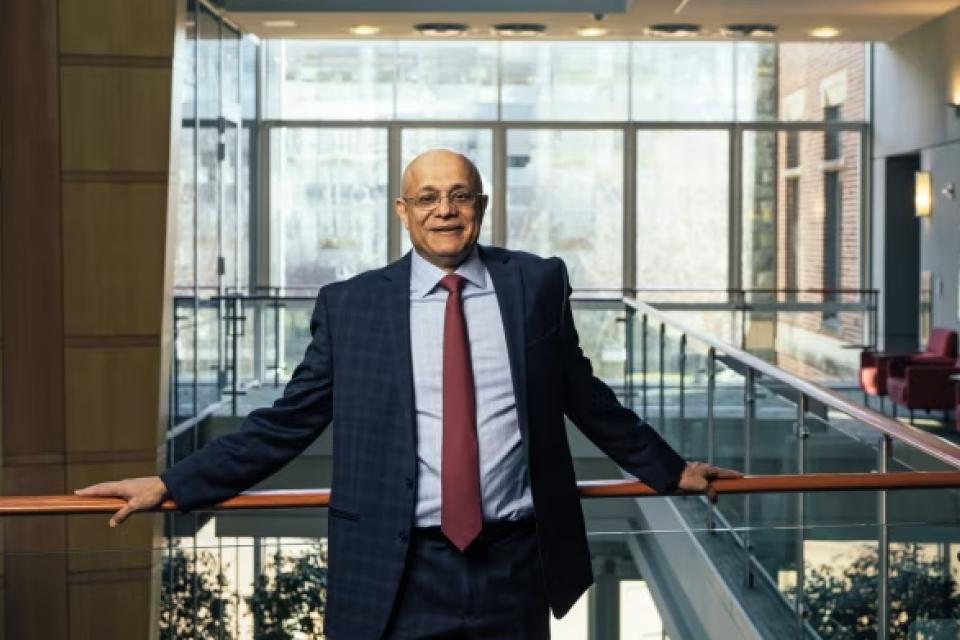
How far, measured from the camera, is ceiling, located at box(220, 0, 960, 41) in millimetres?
13508

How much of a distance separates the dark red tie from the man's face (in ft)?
0.44

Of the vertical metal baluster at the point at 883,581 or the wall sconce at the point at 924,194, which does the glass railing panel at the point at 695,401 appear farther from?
the wall sconce at the point at 924,194

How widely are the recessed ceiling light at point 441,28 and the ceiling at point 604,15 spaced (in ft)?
0.34

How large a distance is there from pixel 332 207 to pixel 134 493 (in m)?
14.7

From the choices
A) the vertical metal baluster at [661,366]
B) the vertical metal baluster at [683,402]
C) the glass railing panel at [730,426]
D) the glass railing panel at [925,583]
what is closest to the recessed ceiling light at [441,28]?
the vertical metal baluster at [661,366]

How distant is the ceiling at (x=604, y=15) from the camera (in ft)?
44.3

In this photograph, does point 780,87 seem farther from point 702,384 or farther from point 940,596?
point 940,596

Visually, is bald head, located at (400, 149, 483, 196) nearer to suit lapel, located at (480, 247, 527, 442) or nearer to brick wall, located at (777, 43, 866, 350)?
suit lapel, located at (480, 247, 527, 442)

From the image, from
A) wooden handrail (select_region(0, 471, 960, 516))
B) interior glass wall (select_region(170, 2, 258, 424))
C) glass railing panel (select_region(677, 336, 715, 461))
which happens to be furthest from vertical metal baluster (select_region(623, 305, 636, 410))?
wooden handrail (select_region(0, 471, 960, 516))

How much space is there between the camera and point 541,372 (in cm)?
299

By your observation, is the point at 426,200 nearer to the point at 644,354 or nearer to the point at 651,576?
the point at 651,576

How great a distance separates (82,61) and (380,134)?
9357 millimetres

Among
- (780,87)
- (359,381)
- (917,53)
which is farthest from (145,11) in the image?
(780,87)

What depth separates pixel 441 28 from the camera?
48.2 ft
